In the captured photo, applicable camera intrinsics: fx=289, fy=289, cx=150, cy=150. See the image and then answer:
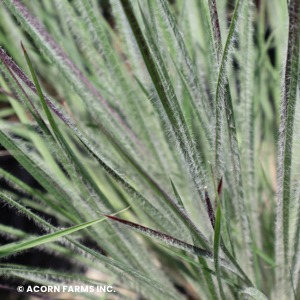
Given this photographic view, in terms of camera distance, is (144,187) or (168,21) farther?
(144,187)

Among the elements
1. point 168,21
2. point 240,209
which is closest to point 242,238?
point 240,209

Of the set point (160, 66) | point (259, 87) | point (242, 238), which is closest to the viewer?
point (160, 66)

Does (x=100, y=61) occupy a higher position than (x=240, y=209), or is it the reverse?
(x=100, y=61)

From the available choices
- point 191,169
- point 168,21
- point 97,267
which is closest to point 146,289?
point 97,267

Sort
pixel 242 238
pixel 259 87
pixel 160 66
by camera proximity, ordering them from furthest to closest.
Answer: pixel 259 87 → pixel 242 238 → pixel 160 66

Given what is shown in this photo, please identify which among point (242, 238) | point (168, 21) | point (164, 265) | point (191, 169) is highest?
point (168, 21)

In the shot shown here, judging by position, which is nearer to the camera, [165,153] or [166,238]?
[166,238]

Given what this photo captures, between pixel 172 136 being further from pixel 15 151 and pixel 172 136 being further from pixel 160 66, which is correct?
pixel 15 151

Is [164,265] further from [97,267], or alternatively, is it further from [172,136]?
[172,136]
